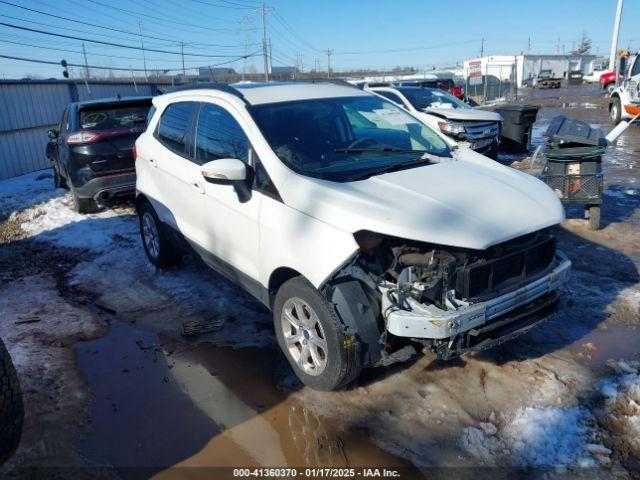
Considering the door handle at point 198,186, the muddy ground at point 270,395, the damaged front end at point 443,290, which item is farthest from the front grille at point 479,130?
the damaged front end at point 443,290

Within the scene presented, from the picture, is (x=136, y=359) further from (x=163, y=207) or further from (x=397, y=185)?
(x=397, y=185)

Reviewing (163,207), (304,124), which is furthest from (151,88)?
(304,124)

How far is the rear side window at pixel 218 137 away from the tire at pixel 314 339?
46.2 inches

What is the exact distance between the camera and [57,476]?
2732 mm

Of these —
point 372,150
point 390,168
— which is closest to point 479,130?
point 372,150

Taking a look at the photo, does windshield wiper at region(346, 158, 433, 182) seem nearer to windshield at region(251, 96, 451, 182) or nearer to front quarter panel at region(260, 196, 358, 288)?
windshield at region(251, 96, 451, 182)

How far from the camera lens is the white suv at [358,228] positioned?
2.93 meters

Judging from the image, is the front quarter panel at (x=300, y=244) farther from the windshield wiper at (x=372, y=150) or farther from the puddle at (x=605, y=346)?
the puddle at (x=605, y=346)

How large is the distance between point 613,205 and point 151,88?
1761 cm

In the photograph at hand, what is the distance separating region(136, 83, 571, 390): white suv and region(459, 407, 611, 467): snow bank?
20.0 inches

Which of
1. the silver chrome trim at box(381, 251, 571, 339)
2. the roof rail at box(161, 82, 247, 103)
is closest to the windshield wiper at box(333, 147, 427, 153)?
the roof rail at box(161, 82, 247, 103)

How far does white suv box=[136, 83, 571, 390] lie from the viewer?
115 inches

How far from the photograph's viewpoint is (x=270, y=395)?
342 centimetres

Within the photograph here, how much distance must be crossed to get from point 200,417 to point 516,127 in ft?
36.4
